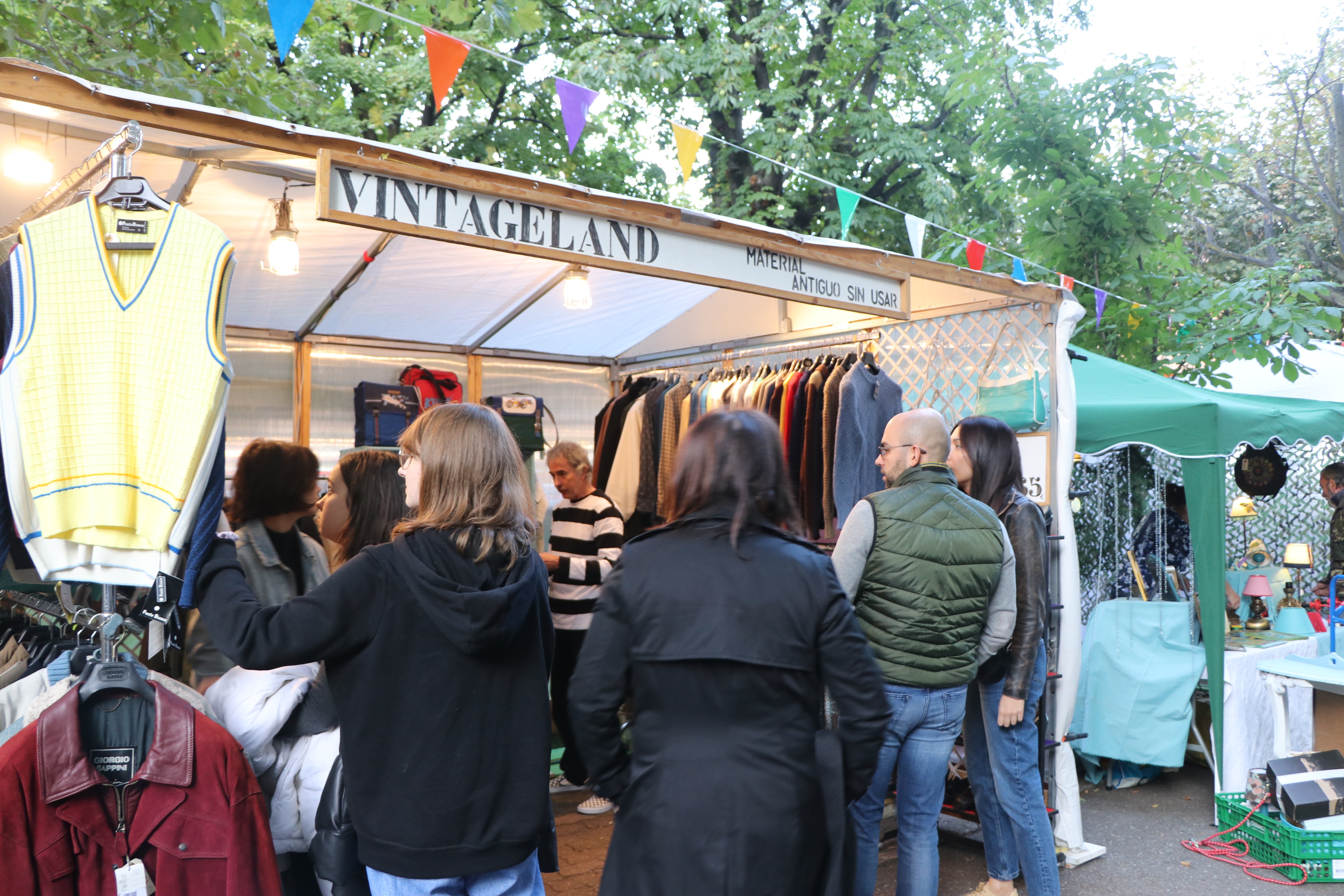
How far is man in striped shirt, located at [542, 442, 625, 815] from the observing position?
466cm

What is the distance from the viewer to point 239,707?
2215 millimetres

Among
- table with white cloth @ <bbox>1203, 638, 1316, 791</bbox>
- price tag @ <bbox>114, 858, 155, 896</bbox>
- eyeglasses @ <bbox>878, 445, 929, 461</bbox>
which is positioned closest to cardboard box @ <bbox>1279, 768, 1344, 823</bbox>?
table with white cloth @ <bbox>1203, 638, 1316, 791</bbox>

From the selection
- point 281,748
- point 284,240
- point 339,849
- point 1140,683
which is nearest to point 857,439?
point 1140,683

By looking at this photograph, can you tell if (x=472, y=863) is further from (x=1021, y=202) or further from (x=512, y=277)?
(x=1021, y=202)

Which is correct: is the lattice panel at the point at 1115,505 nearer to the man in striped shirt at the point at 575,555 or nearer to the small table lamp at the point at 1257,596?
the small table lamp at the point at 1257,596

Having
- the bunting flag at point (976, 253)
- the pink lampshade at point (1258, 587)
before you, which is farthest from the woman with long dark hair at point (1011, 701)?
the pink lampshade at point (1258, 587)

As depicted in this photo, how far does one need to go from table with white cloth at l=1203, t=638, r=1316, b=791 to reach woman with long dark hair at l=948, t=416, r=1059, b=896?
2032 mm

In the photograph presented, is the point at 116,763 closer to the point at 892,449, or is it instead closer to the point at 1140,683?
the point at 892,449

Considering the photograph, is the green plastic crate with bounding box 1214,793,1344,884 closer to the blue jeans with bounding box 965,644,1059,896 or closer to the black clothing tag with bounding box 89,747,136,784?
the blue jeans with bounding box 965,644,1059,896

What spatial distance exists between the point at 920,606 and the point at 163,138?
8.99 ft

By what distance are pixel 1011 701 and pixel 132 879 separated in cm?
275

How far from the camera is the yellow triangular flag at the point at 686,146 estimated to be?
14.6ft

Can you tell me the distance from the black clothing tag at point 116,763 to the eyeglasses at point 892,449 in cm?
228

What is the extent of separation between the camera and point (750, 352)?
6.08 m
